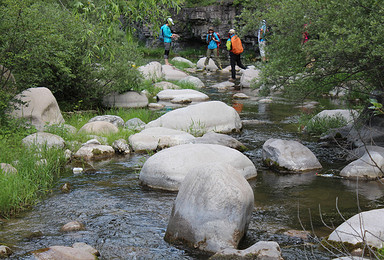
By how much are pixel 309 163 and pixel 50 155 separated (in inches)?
191

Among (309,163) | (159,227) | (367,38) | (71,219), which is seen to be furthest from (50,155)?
(367,38)

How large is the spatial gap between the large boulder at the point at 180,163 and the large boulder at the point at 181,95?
8422 mm

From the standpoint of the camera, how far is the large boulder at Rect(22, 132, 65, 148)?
8555 mm

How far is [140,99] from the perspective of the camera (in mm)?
14930

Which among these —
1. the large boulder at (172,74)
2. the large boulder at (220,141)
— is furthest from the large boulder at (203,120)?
the large boulder at (172,74)

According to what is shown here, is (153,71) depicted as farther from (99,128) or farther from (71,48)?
(99,128)

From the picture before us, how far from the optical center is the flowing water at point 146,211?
5.09m

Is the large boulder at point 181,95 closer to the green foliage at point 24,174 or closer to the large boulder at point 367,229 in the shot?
the green foliage at point 24,174

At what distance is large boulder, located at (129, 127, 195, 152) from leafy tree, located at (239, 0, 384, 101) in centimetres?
223

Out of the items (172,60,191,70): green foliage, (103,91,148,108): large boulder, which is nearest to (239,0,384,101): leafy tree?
(103,91,148,108): large boulder

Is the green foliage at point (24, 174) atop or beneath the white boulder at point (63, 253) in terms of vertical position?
atop

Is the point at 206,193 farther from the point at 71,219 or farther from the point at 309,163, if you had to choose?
the point at 309,163

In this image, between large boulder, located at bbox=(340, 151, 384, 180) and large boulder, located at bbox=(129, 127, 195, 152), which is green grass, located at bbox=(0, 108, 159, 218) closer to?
large boulder, located at bbox=(129, 127, 195, 152)

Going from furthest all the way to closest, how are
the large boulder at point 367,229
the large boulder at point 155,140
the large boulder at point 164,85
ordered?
the large boulder at point 164,85 → the large boulder at point 155,140 → the large boulder at point 367,229
